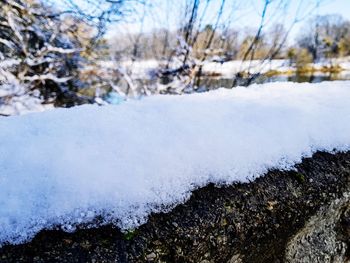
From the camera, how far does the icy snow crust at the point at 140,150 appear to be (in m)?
0.80

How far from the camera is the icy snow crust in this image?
2.61ft

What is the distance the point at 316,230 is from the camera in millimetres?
1215

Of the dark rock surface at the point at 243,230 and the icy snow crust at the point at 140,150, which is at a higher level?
the icy snow crust at the point at 140,150

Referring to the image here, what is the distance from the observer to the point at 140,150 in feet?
3.22

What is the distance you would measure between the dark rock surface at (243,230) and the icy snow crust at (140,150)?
0.11 feet

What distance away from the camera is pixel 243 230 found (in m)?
0.98

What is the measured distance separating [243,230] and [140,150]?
15.6 inches

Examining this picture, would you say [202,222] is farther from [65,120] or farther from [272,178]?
[65,120]

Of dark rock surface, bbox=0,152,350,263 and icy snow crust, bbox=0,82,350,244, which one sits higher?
icy snow crust, bbox=0,82,350,244

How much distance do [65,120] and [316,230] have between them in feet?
3.31

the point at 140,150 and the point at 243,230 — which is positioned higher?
the point at 140,150

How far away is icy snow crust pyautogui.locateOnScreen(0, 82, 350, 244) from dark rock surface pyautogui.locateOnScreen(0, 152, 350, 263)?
0.11ft

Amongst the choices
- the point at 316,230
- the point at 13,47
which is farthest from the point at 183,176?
the point at 13,47

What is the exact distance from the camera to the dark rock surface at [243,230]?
77cm
